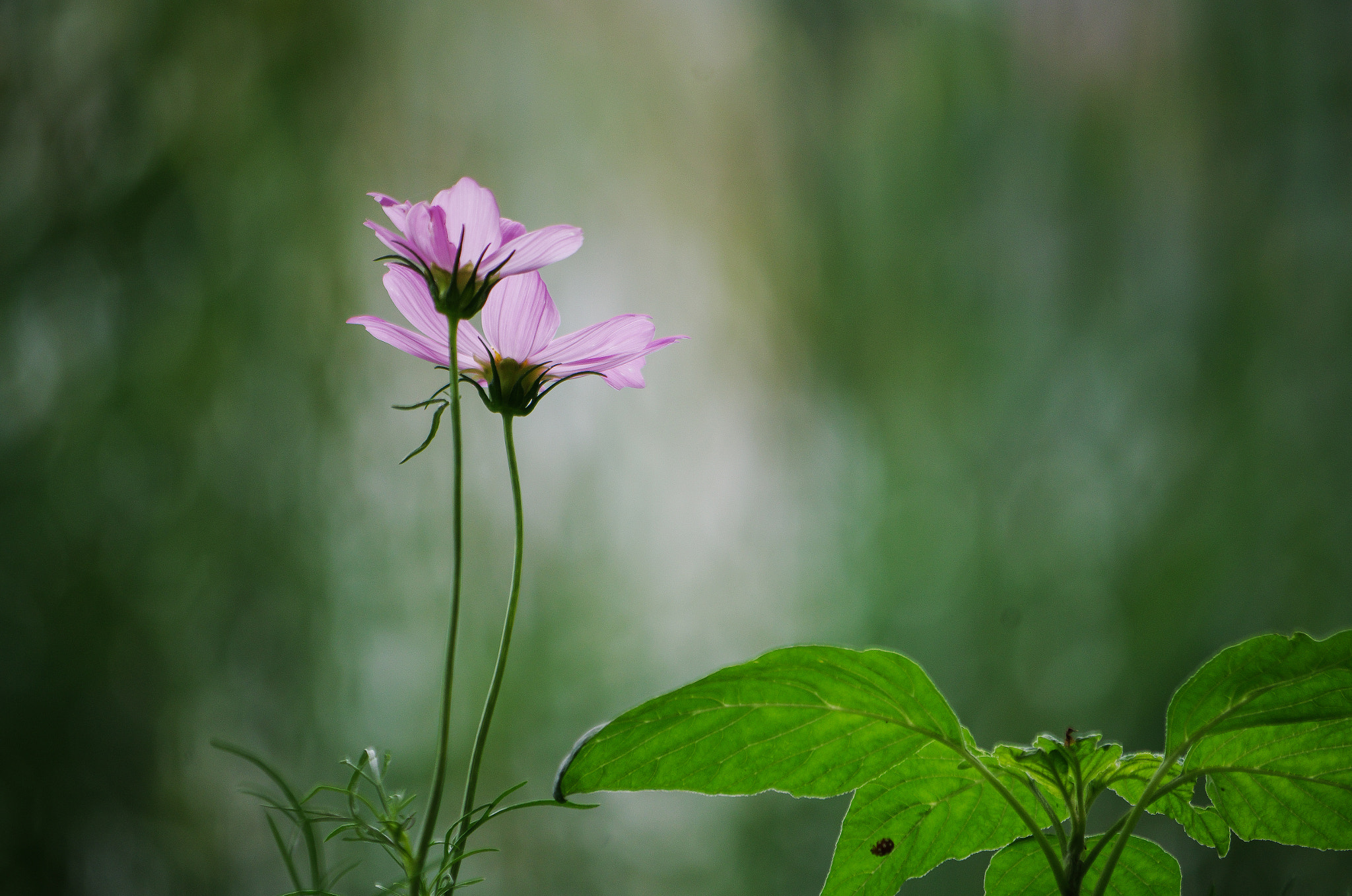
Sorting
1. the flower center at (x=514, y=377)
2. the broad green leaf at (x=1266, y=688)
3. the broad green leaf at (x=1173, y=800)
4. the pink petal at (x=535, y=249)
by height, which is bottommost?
the broad green leaf at (x=1173, y=800)

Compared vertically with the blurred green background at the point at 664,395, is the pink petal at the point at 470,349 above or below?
below

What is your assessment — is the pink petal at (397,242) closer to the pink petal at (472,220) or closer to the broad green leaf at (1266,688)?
the pink petal at (472,220)

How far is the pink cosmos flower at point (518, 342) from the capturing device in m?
0.24

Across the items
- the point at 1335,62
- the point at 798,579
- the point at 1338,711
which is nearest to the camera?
the point at 1338,711

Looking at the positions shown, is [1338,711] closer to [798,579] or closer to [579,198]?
[798,579]

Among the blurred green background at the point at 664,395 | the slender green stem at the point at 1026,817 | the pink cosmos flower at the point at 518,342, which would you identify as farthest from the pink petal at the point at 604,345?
the blurred green background at the point at 664,395

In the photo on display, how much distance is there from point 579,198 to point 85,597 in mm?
858

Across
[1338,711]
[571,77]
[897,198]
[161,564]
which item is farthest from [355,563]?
[1338,711]

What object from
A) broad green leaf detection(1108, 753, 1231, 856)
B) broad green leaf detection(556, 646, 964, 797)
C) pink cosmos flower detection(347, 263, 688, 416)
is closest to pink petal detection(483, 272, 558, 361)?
pink cosmos flower detection(347, 263, 688, 416)

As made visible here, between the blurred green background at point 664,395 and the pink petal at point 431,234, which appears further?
the blurred green background at point 664,395

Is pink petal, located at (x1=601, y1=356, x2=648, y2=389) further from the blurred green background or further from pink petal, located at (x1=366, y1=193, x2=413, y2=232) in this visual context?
the blurred green background

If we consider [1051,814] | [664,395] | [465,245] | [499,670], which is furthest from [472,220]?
[664,395]

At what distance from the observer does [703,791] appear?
23cm

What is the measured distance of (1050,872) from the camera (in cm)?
25
